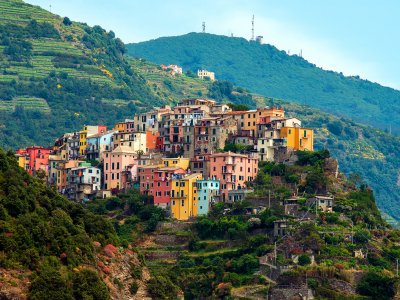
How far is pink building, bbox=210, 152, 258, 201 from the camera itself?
10675 centimetres

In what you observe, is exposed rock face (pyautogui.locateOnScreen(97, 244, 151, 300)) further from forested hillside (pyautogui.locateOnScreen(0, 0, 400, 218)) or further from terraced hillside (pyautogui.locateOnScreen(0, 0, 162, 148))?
terraced hillside (pyautogui.locateOnScreen(0, 0, 162, 148))

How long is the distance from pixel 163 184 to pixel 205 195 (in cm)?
352

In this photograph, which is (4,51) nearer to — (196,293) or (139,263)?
(196,293)

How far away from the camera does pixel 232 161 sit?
107m

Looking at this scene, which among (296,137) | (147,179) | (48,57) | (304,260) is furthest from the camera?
(48,57)

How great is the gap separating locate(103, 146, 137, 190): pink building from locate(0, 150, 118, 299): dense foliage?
126ft

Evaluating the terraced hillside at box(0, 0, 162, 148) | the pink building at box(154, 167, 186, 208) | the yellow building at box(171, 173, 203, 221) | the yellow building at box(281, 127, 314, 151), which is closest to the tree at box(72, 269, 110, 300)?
the yellow building at box(171, 173, 203, 221)

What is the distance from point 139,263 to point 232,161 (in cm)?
3262

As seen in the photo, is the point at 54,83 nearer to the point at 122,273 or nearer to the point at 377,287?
the point at 377,287

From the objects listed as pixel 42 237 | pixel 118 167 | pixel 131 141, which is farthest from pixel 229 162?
pixel 42 237

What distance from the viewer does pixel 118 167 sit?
367 feet

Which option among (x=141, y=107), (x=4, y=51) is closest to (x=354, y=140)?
(x=141, y=107)

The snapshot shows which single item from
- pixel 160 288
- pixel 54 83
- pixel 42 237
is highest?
pixel 54 83

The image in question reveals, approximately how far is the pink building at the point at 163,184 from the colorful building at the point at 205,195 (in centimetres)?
219
